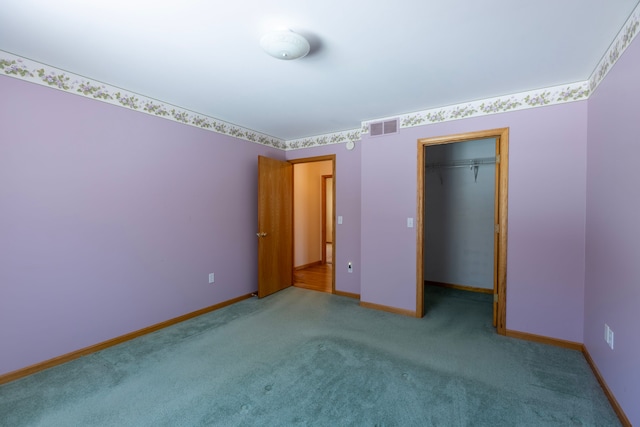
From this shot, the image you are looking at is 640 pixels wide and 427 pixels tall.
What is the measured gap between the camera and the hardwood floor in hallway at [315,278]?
4406 millimetres

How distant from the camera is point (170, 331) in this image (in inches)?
111

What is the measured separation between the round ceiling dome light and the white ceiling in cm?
6

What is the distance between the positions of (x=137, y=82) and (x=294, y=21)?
1692mm

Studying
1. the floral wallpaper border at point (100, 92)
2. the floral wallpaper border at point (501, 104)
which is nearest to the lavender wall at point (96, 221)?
the floral wallpaper border at point (100, 92)

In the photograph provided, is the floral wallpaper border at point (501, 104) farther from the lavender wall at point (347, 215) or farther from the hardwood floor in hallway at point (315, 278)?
the hardwood floor in hallway at point (315, 278)

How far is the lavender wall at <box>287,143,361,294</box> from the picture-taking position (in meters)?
3.94

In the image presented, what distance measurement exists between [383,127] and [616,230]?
2.30m

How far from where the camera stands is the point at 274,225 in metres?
4.11

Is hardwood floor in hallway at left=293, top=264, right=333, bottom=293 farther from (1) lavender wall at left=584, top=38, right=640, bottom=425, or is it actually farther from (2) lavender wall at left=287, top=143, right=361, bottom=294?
(1) lavender wall at left=584, top=38, right=640, bottom=425

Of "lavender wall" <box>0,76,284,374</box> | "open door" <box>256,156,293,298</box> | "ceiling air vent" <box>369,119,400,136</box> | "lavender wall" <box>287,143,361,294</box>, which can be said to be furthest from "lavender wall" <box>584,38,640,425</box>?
"lavender wall" <box>0,76,284,374</box>

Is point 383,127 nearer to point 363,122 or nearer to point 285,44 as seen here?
point 363,122

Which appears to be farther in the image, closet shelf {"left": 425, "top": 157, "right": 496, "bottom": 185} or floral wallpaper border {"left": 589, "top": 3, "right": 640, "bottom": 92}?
closet shelf {"left": 425, "top": 157, "right": 496, "bottom": 185}

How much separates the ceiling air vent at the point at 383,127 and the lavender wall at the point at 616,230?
172 cm

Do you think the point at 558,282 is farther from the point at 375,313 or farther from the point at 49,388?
the point at 49,388
